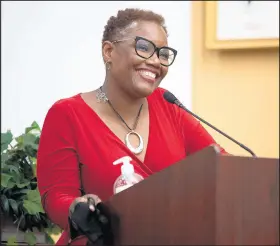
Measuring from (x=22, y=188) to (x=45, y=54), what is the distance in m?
1.00

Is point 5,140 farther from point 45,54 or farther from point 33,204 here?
point 45,54

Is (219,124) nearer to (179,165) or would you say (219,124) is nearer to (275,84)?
(275,84)

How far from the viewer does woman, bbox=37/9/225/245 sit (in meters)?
1.38

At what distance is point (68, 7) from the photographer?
2.91m

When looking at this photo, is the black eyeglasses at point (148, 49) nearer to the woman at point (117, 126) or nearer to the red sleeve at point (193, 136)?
the woman at point (117, 126)

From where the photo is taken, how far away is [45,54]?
295 centimetres

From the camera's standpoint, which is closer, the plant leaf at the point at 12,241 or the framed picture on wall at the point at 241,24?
the plant leaf at the point at 12,241

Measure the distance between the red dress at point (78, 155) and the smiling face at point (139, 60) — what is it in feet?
0.38

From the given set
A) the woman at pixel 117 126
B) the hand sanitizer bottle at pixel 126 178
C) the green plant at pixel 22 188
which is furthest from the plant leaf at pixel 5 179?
the hand sanitizer bottle at pixel 126 178

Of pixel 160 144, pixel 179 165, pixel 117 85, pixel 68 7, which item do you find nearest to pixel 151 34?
pixel 117 85

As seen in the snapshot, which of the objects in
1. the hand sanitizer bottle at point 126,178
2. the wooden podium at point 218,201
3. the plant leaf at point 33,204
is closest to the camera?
the wooden podium at point 218,201

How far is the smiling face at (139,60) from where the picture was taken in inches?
57.1

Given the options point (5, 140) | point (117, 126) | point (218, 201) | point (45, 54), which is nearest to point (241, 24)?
point (45, 54)

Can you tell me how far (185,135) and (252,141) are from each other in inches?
48.6
